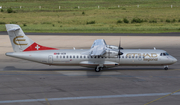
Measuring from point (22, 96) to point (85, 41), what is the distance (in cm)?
3232

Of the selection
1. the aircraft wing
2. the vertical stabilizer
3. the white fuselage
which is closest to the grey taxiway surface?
the white fuselage

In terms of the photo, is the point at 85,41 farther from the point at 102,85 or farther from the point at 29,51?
the point at 102,85

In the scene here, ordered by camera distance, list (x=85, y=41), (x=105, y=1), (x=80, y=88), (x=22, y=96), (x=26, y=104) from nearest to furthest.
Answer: (x=26, y=104) → (x=22, y=96) → (x=80, y=88) → (x=85, y=41) → (x=105, y=1)

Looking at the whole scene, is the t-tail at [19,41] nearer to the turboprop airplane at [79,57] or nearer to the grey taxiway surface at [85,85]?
the turboprop airplane at [79,57]

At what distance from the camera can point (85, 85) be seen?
24844 millimetres

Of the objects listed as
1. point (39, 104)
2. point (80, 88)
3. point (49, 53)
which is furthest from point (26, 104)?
point (49, 53)

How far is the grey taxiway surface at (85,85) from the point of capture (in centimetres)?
2078

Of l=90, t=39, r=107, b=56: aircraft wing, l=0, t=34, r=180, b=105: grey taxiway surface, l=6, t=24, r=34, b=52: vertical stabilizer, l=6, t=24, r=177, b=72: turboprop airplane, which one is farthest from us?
l=6, t=24, r=177, b=72: turboprop airplane

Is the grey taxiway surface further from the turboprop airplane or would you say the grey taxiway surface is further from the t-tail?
the t-tail

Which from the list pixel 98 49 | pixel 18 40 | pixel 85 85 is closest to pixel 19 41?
pixel 18 40

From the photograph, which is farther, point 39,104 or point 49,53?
point 49,53

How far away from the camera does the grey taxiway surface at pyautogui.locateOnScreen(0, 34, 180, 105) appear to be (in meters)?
20.8

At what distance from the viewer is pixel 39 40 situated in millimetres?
54719

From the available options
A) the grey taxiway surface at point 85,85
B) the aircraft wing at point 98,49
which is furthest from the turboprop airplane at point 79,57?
the grey taxiway surface at point 85,85
